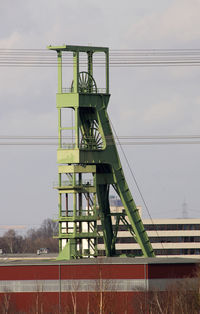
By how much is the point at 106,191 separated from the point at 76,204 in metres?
5.92

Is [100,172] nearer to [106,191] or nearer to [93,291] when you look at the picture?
[106,191]

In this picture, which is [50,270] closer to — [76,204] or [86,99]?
[76,204]

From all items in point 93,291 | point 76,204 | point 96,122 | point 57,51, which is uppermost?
point 57,51

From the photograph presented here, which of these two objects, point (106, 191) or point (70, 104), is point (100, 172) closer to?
point (106, 191)

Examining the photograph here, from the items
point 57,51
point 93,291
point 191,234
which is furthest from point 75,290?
point 191,234

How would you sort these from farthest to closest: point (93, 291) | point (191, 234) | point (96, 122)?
point (191, 234) < point (96, 122) < point (93, 291)

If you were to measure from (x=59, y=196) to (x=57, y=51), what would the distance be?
1192cm

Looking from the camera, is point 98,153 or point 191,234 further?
point 191,234

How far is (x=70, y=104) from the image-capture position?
79188mm

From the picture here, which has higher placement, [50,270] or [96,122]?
[96,122]

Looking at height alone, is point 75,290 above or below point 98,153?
below

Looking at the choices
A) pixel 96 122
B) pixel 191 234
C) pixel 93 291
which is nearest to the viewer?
pixel 93 291

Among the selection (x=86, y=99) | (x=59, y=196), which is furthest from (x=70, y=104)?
(x=59, y=196)

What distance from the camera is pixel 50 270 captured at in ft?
254
